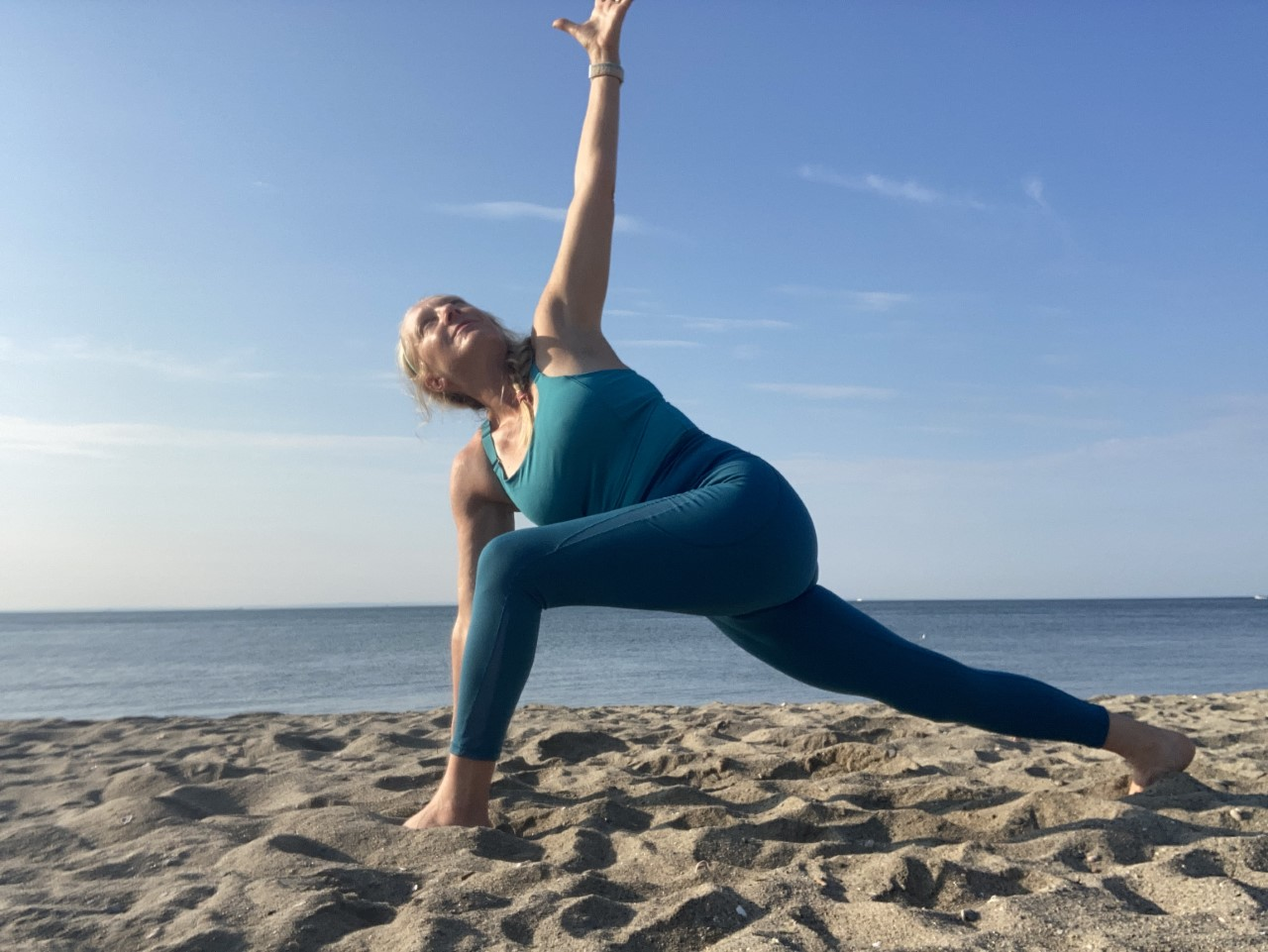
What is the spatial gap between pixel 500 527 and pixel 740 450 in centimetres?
88

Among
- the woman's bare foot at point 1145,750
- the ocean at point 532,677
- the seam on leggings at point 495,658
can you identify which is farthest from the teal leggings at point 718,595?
the ocean at point 532,677

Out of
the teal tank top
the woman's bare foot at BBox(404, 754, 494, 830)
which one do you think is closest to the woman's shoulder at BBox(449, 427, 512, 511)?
the teal tank top

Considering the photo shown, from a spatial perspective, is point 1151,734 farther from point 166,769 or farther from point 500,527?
point 166,769

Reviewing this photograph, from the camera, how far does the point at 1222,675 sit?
599 inches

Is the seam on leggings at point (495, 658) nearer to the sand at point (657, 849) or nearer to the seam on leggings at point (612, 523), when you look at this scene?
the seam on leggings at point (612, 523)

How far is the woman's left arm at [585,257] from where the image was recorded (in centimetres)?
260

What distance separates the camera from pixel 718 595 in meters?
2.31

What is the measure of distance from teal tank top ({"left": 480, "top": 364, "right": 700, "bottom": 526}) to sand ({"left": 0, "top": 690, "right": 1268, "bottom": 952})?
34.5 inches

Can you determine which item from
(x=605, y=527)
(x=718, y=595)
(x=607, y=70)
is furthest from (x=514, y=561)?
(x=607, y=70)

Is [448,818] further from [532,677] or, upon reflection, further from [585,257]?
[532,677]

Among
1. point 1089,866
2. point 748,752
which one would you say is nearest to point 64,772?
point 748,752

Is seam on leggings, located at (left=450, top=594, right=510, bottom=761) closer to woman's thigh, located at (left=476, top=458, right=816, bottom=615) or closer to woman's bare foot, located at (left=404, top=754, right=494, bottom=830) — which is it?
woman's thigh, located at (left=476, top=458, right=816, bottom=615)

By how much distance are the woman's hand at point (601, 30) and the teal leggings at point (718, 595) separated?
121 cm

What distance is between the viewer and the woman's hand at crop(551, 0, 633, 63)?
274cm
